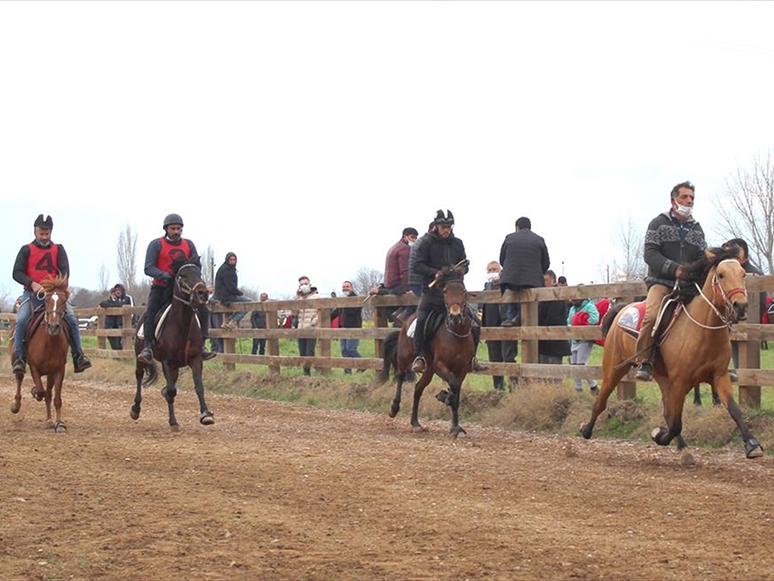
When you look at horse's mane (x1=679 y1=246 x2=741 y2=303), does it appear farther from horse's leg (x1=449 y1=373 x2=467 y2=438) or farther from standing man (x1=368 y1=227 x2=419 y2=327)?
standing man (x1=368 y1=227 x2=419 y2=327)

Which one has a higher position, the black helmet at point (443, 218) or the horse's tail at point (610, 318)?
the black helmet at point (443, 218)

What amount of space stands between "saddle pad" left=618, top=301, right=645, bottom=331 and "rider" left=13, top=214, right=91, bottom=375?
22.0 feet

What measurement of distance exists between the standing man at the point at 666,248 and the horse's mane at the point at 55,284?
706 cm

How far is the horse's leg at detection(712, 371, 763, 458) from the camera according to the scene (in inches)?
374

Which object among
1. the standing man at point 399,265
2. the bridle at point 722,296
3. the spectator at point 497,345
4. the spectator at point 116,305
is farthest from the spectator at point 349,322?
the bridle at point 722,296

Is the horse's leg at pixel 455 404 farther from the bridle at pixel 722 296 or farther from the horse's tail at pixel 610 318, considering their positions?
the bridle at pixel 722 296

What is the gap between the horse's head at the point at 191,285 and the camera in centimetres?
1324

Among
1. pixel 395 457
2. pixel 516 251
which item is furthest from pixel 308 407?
pixel 395 457

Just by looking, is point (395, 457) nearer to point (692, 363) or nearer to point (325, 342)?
point (692, 363)

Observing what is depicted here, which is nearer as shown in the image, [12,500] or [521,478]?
[12,500]

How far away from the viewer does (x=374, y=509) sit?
7.61 m

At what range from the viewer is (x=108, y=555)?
6.30 m

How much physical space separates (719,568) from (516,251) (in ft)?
30.0

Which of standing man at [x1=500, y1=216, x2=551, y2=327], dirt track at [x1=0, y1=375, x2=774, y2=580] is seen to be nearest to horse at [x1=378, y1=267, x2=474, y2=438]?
dirt track at [x1=0, y1=375, x2=774, y2=580]
